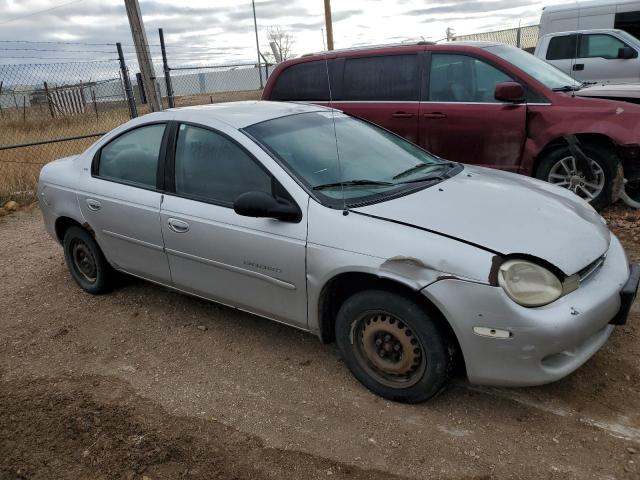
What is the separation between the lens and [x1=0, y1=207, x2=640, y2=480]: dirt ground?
2.59m

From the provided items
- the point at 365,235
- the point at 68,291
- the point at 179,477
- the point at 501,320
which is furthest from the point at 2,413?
the point at 501,320

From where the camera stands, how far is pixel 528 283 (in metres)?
2.59

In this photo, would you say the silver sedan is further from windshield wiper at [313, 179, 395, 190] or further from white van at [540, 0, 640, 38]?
white van at [540, 0, 640, 38]

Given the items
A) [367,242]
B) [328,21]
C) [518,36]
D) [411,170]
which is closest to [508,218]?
[367,242]

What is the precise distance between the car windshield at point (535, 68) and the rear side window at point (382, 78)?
2.78ft

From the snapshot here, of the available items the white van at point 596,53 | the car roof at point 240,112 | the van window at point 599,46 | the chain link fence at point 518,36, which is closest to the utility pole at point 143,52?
the car roof at point 240,112

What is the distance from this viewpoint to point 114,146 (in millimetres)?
4344

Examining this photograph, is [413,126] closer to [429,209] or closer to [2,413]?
[429,209]

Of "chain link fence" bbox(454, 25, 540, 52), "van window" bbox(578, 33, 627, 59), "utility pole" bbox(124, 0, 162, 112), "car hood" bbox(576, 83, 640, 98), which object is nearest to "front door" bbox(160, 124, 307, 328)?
"car hood" bbox(576, 83, 640, 98)

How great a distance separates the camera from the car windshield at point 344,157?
10.7 feet

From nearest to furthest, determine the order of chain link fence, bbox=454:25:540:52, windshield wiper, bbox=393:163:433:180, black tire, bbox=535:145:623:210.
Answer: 1. windshield wiper, bbox=393:163:433:180
2. black tire, bbox=535:145:623:210
3. chain link fence, bbox=454:25:540:52

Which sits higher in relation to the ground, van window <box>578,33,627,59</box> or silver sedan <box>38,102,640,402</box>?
van window <box>578,33,627,59</box>

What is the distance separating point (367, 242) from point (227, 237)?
0.97m

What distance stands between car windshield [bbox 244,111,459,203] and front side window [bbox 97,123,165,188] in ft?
2.77
